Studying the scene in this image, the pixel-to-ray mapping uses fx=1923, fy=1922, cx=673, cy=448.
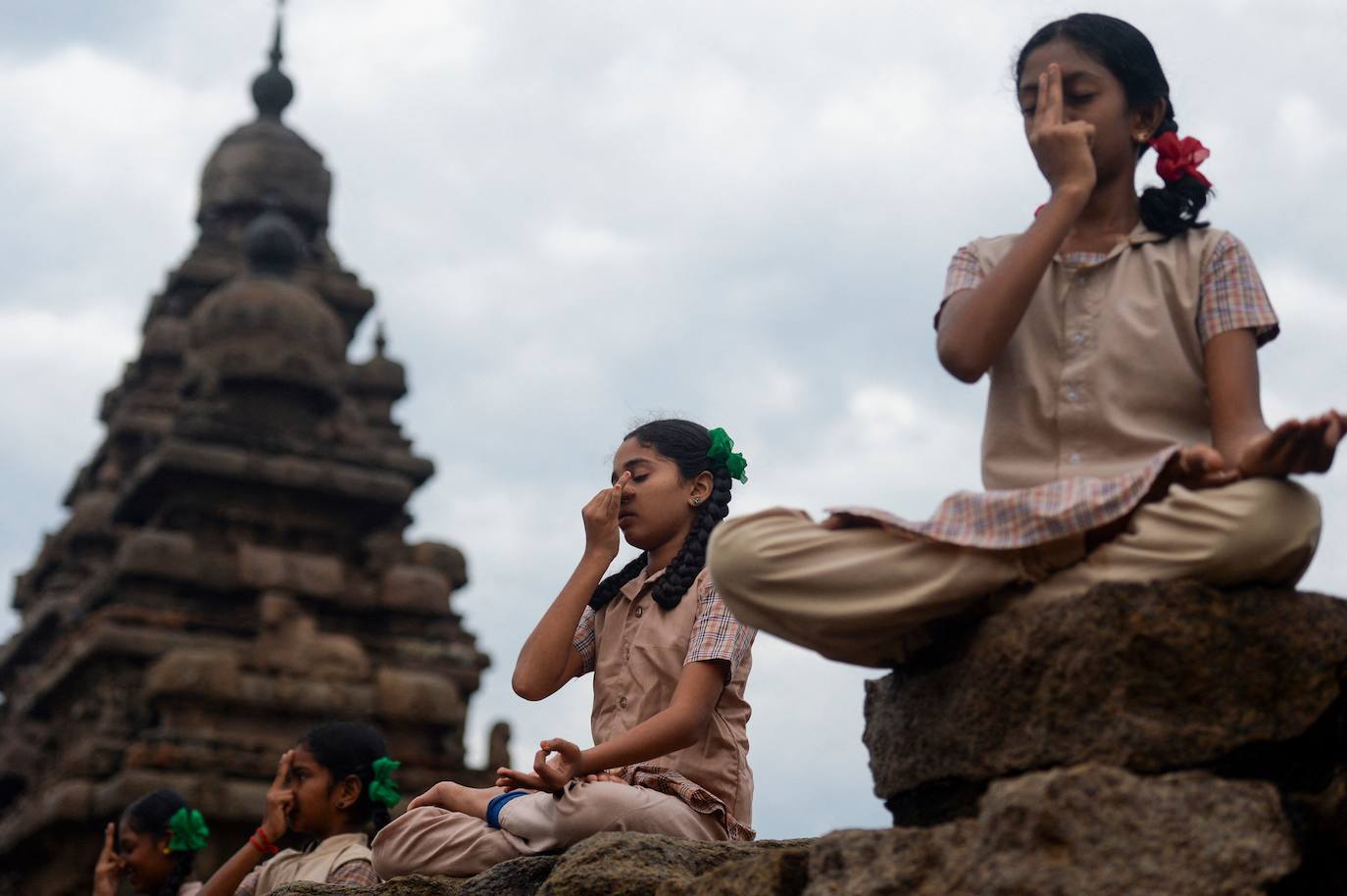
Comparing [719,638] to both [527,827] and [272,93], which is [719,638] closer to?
[527,827]

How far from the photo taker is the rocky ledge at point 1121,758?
300 cm

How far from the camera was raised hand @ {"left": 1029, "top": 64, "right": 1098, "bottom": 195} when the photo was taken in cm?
378

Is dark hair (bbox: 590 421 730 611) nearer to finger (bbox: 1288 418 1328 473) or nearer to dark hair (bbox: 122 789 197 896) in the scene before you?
finger (bbox: 1288 418 1328 473)

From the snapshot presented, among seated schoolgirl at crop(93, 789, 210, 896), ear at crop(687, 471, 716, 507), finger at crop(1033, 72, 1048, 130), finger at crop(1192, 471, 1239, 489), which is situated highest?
finger at crop(1033, 72, 1048, 130)

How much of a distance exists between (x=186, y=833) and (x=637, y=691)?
393cm

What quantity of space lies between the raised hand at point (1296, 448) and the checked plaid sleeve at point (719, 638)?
1649mm

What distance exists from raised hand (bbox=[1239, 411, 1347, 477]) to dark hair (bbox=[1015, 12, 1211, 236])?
735mm

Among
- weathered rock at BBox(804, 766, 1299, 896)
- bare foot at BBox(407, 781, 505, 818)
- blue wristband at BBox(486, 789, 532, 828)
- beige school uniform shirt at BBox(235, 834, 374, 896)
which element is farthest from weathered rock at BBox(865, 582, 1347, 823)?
beige school uniform shirt at BBox(235, 834, 374, 896)

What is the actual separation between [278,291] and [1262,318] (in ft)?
66.0

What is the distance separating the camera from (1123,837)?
9.82 feet

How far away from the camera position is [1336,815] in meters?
3.16

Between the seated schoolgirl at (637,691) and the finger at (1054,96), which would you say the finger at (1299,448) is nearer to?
the finger at (1054,96)

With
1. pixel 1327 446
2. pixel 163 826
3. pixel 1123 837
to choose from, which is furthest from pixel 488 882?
pixel 163 826

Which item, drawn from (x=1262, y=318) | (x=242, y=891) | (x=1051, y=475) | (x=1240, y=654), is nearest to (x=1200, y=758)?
(x=1240, y=654)
